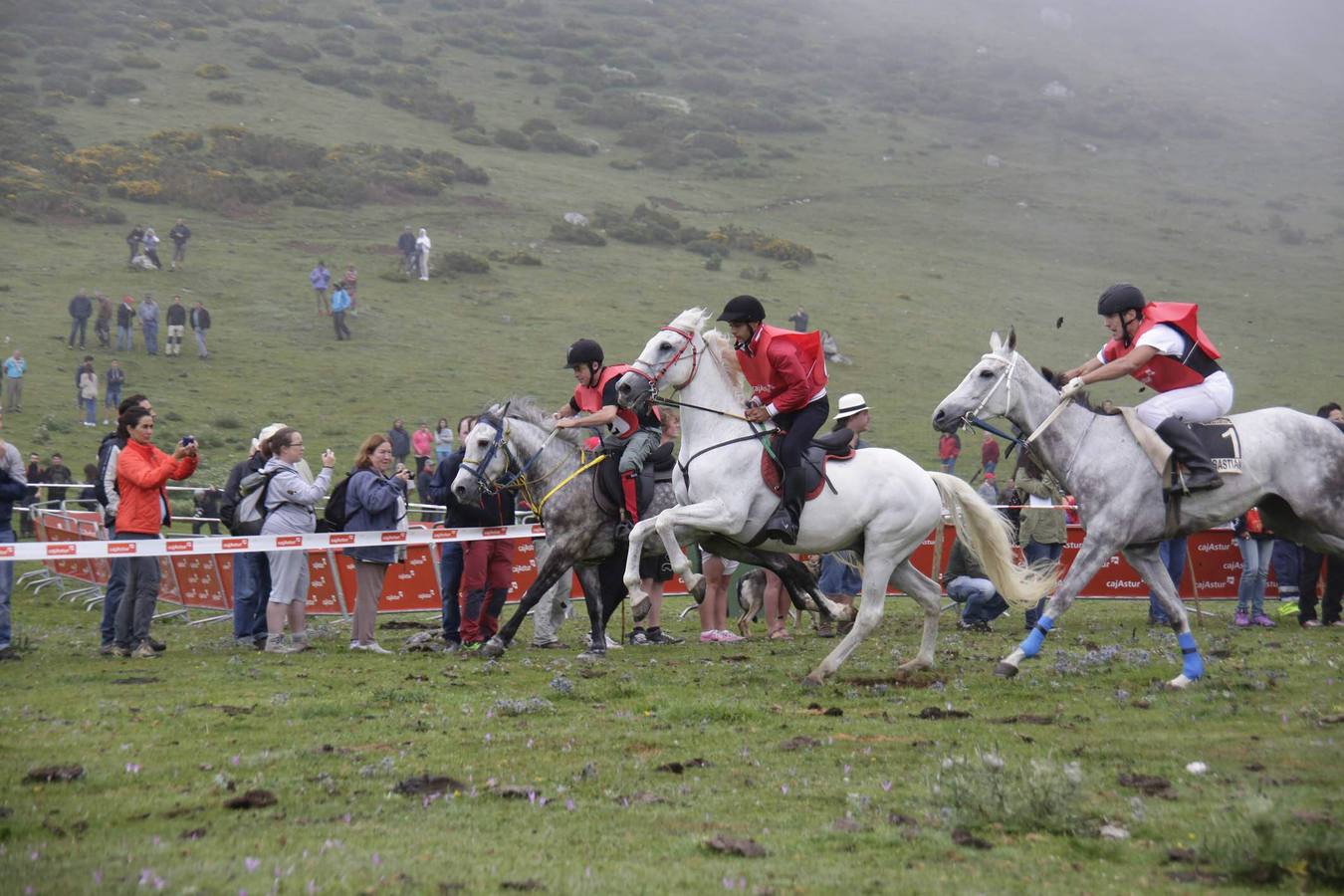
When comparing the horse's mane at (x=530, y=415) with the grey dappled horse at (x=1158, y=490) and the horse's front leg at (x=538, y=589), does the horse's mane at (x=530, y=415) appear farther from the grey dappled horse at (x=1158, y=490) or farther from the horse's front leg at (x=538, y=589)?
the grey dappled horse at (x=1158, y=490)

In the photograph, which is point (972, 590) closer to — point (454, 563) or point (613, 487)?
point (613, 487)

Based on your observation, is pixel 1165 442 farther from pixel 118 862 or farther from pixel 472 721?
pixel 118 862

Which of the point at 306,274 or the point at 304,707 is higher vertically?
the point at 306,274

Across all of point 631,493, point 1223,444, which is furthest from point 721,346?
point 1223,444

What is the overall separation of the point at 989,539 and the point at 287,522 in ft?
24.4

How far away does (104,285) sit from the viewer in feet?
162

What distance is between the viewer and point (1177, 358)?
11.4m

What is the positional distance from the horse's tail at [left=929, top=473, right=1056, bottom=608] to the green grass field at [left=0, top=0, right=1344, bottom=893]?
0.96m

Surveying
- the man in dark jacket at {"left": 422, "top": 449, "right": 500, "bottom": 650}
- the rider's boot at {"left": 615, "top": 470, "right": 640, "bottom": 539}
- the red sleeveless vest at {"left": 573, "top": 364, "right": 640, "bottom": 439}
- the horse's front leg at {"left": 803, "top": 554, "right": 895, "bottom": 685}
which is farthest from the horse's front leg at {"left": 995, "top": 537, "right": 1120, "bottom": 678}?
the man in dark jacket at {"left": 422, "top": 449, "right": 500, "bottom": 650}

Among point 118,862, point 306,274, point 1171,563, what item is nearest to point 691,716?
point 118,862

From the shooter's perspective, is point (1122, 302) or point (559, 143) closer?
point (1122, 302)

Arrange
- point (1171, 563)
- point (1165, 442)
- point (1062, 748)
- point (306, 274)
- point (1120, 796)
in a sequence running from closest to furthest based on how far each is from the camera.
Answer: point (1120, 796)
point (1062, 748)
point (1165, 442)
point (1171, 563)
point (306, 274)

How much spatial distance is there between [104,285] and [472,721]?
45.3m

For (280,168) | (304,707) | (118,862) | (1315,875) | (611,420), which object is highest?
(280,168)
